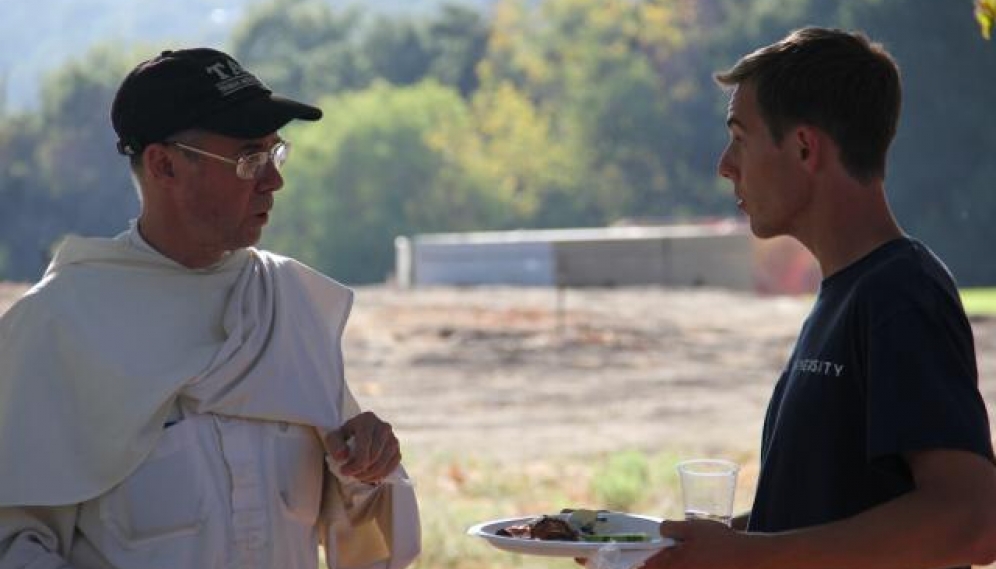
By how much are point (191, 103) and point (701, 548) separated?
1542mm

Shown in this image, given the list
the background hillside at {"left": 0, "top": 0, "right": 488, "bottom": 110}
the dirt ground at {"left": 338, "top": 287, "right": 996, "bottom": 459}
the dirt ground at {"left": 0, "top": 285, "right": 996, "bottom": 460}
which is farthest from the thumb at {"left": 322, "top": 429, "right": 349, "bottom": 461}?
the background hillside at {"left": 0, "top": 0, "right": 488, "bottom": 110}

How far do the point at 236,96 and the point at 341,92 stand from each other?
93.4m

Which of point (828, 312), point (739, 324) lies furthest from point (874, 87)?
point (739, 324)

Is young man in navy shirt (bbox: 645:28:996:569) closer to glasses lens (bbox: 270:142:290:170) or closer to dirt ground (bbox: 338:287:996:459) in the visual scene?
glasses lens (bbox: 270:142:290:170)

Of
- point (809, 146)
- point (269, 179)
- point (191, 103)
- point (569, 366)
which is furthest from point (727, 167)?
point (569, 366)

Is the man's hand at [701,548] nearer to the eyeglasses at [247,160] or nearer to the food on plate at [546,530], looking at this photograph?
the food on plate at [546,530]

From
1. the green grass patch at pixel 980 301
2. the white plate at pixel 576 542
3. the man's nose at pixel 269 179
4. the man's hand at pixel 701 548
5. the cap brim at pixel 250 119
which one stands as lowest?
the green grass patch at pixel 980 301

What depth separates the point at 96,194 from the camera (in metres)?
64.2

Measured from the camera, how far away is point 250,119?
3629 millimetres

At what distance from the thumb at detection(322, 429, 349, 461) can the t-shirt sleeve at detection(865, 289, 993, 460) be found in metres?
1.22

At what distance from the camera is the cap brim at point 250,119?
3621 mm

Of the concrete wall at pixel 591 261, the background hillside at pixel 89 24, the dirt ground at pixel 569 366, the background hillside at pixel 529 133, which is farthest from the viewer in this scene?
the background hillside at pixel 89 24

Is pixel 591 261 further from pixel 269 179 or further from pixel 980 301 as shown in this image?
pixel 269 179

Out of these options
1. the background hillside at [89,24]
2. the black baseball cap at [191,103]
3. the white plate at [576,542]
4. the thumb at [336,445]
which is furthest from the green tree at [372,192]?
the white plate at [576,542]
